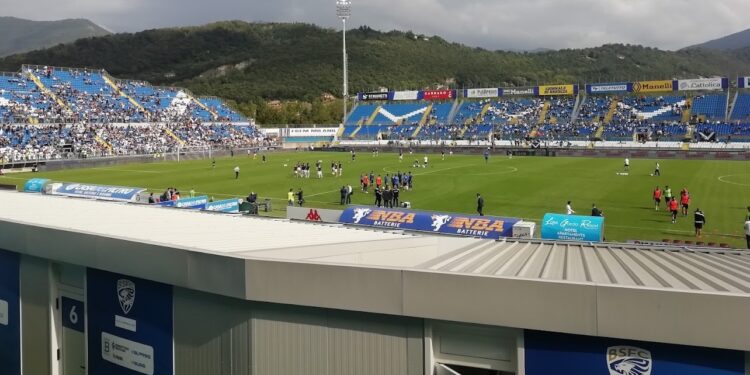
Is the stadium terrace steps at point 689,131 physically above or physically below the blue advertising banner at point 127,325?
above

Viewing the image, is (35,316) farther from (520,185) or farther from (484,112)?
(484,112)

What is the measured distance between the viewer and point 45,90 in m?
72.8

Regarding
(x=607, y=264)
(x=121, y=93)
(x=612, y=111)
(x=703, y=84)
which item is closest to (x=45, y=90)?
(x=121, y=93)

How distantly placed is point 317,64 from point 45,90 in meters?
99.6

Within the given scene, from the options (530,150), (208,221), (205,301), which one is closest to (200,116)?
(530,150)

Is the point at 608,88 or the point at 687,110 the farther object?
the point at 608,88

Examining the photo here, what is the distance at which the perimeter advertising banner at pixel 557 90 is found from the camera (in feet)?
292

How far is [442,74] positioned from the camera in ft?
543

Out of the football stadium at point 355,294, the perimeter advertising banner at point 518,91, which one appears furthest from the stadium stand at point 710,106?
the football stadium at point 355,294

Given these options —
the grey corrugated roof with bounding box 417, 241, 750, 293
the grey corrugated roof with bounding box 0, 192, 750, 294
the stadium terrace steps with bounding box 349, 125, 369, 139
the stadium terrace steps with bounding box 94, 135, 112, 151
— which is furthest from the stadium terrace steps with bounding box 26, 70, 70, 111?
the grey corrugated roof with bounding box 417, 241, 750, 293

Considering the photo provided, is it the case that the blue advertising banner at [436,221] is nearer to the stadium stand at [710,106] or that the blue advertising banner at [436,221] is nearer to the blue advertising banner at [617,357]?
the blue advertising banner at [617,357]

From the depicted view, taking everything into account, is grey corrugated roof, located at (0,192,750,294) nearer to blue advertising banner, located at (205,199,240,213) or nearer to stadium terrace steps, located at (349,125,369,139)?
blue advertising banner, located at (205,199,240,213)

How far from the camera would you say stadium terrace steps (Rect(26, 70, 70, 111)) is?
71188mm

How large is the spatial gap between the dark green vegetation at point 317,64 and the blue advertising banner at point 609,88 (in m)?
53.7
